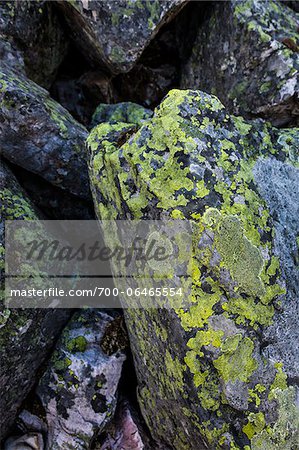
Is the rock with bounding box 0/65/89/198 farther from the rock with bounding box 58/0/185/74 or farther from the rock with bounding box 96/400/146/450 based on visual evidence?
the rock with bounding box 96/400/146/450

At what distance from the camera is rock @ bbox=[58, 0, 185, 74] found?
17.7ft

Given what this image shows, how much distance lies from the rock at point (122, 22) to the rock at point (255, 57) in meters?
0.64

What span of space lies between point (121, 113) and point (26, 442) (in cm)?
392

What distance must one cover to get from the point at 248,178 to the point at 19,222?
7.72 ft

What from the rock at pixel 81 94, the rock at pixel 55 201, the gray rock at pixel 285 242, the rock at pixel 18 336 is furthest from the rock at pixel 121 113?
the gray rock at pixel 285 242

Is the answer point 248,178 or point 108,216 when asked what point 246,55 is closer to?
point 248,178

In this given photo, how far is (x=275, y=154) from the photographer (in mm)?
4391

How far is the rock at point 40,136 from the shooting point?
488 centimetres

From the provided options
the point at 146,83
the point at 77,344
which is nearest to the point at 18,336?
the point at 77,344

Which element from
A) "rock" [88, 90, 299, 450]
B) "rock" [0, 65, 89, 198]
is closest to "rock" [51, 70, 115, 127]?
"rock" [0, 65, 89, 198]

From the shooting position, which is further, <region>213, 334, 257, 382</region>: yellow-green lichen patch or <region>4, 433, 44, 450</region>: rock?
<region>4, 433, 44, 450</region>: rock

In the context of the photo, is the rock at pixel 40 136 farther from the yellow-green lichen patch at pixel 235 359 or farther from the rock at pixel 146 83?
the yellow-green lichen patch at pixel 235 359

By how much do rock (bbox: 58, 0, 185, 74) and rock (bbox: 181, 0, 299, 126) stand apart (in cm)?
64

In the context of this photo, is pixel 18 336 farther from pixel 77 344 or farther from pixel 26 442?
pixel 26 442
